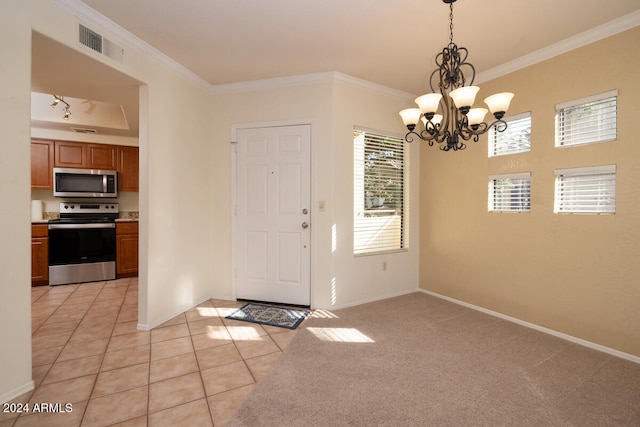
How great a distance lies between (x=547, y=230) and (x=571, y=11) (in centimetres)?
189

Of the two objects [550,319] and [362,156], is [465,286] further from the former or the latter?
[362,156]

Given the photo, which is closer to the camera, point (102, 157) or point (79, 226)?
point (79, 226)

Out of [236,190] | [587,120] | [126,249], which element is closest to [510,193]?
[587,120]

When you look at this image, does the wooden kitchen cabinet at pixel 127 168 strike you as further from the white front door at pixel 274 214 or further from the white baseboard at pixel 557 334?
the white baseboard at pixel 557 334

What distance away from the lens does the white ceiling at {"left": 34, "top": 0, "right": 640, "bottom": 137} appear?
2.32 meters

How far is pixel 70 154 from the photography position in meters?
4.96

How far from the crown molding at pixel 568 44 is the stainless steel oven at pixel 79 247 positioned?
19.5ft

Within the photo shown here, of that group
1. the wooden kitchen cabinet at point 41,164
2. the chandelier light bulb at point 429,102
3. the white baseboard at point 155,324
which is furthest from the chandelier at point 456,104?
the wooden kitchen cabinet at point 41,164

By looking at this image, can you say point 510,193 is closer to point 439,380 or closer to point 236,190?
point 439,380

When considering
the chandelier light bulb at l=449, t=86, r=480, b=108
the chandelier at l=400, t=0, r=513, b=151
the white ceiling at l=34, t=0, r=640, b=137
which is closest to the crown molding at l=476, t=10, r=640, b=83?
the white ceiling at l=34, t=0, r=640, b=137

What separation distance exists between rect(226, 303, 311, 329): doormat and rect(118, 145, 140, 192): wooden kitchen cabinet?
3.41m

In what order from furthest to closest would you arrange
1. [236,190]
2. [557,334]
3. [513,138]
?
[236,190]
[513,138]
[557,334]

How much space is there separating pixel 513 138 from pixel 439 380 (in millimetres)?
2644

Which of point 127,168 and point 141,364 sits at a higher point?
point 127,168
